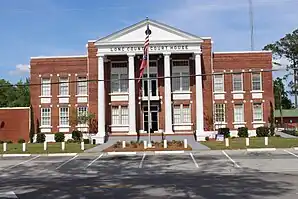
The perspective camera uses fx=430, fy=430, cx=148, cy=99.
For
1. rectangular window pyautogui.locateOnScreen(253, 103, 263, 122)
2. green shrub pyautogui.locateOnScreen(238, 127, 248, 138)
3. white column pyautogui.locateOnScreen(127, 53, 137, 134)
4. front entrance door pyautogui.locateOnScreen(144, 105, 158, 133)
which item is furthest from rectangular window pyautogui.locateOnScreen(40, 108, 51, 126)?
rectangular window pyautogui.locateOnScreen(253, 103, 263, 122)

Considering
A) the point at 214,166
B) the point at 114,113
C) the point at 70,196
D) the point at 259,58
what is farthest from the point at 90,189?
the point at 259,58

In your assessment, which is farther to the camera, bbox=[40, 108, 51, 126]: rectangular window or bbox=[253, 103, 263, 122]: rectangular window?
bbox=[40, 108, 51, 126]: rectangular window

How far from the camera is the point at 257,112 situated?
46000 millimetres

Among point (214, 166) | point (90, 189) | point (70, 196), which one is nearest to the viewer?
point (70, 196)

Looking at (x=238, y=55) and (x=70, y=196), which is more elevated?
(x=238, y=55)

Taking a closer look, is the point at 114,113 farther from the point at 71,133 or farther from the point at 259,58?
the point at 259,58

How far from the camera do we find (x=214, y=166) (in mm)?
21312

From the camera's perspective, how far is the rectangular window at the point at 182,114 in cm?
4575

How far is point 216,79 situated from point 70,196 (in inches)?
1427

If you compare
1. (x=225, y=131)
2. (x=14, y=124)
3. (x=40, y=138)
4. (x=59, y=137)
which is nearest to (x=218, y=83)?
(x=225, y=131)

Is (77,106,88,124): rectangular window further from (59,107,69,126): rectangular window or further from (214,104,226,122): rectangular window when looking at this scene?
(214,104,226,122): rectangular window

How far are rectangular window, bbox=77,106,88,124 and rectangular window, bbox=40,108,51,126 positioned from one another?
133 inches

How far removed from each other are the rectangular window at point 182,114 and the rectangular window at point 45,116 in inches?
542

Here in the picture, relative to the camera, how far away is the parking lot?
1227cm
